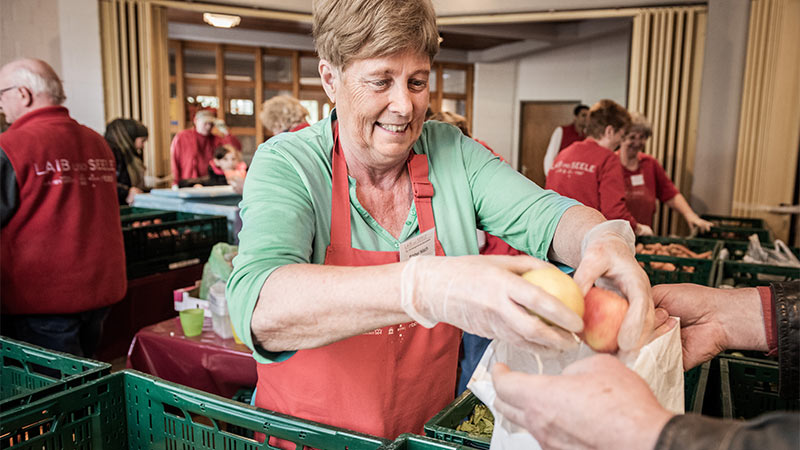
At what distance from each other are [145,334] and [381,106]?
1754mm

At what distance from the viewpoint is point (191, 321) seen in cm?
233

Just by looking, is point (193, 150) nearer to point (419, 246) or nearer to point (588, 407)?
point (419, 246)

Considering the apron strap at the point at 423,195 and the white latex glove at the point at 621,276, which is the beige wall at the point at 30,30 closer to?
the apron strap at the point at 423,195

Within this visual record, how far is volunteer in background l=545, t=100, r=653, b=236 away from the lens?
3531 millimetres

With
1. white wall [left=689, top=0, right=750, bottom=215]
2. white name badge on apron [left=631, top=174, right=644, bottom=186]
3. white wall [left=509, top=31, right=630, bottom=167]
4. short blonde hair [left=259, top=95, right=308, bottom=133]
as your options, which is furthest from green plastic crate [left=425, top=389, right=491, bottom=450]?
white wall [left=509, top=31, right=630, bottom=167]

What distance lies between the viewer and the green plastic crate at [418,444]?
920 mm

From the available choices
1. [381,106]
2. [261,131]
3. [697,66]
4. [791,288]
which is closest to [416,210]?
[381,106]

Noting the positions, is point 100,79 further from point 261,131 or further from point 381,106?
point 381,106

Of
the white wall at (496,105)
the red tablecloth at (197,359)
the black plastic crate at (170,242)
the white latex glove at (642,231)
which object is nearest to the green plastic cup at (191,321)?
the red tablecloth at (197,359)

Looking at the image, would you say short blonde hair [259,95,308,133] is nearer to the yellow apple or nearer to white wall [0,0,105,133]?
white wall [0,0,105,133]

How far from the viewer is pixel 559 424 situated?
2.40 ft

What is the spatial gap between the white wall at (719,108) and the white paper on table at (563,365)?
6.10m

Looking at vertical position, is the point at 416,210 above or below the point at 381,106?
below

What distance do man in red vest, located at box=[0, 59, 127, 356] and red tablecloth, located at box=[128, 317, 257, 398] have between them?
0.54 meters
